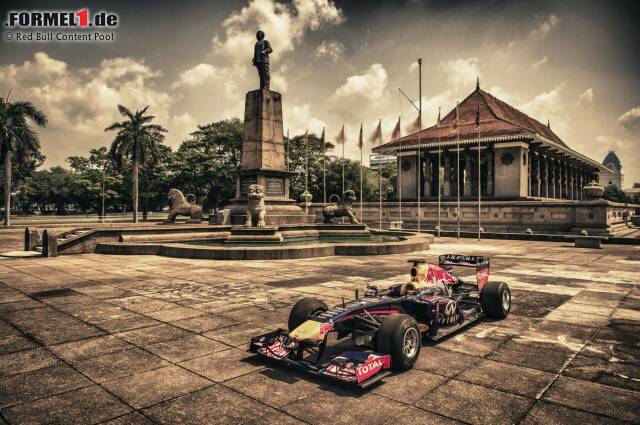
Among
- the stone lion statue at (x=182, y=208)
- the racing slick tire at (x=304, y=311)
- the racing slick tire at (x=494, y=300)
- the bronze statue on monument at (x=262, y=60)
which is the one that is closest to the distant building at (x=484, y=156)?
the bronze statue on monument at (x=262, y=60)

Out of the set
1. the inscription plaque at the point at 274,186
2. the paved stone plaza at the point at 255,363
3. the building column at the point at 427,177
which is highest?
the building column at the point at 427,177

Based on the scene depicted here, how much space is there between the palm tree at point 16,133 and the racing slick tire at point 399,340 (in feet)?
145

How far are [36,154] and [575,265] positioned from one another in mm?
46274

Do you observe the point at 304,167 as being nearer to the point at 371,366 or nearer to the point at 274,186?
the point at 274,186

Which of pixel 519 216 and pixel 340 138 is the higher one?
pixel 340 138

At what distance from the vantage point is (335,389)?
4207 millimetres

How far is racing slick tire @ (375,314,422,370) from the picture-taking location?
14.8 feet

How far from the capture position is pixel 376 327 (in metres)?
5.02

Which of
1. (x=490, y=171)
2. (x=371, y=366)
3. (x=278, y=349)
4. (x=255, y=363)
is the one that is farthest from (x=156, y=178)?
(x=371, y=366)

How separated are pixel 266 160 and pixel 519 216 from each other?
21213mm

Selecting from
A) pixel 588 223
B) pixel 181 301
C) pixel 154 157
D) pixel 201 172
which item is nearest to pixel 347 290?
pixel 181 301

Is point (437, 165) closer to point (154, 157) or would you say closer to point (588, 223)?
point (588, 223)

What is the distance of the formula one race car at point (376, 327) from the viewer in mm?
4387

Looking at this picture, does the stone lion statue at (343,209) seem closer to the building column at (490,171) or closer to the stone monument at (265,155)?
the stone monument at (265,155)
